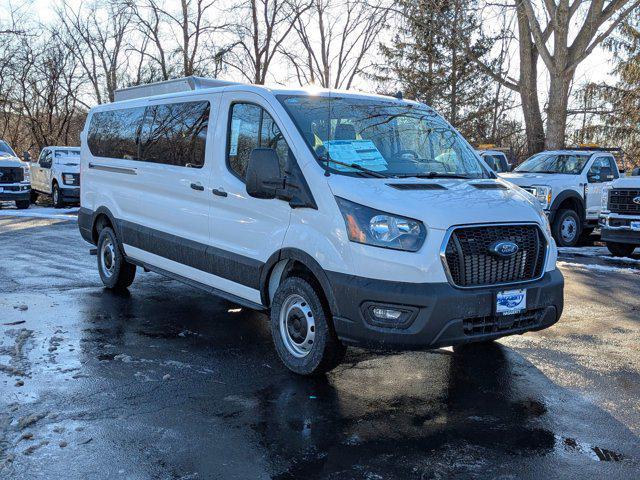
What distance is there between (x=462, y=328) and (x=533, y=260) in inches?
34.0

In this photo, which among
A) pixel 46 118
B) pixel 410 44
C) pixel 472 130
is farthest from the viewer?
pixel 46 118

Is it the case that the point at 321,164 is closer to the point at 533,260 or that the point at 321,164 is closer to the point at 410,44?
the point at 533,260

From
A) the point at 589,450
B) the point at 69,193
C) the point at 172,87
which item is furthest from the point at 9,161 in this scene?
the point at 589,450

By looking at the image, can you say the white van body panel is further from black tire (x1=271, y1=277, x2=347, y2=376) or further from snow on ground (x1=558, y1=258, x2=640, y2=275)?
snow on ground (x1=558, y1=258, x2=640, y2=275)

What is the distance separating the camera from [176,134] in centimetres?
673

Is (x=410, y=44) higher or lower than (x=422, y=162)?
higher

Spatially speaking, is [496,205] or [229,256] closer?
[496,205]

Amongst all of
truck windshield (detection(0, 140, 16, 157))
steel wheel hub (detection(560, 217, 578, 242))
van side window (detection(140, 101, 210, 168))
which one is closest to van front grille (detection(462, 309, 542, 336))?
van side window (detection(140, 101, 210, 168))

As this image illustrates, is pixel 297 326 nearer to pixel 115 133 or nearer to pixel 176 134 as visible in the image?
pixel 176 134

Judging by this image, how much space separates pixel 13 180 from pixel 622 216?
1777cm

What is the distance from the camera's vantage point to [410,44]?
3525 centimetres

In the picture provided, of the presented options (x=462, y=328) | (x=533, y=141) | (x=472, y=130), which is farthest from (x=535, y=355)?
(x=472, y=130)

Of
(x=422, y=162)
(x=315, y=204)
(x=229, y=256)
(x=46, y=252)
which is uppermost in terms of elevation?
(x=422, y=162)

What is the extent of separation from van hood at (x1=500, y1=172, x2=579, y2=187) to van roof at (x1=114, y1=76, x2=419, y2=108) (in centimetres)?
837
